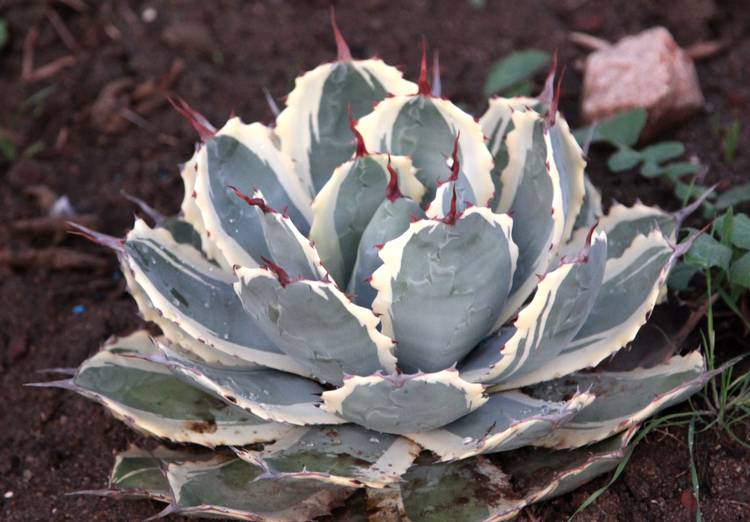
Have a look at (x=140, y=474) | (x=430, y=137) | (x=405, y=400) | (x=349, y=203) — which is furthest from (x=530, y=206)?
(x=140, y=474)

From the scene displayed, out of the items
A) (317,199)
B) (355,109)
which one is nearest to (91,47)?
(355,109)

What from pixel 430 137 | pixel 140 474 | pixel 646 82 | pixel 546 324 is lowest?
pixel 140 474

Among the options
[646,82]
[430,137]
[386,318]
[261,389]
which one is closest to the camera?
[386,318]

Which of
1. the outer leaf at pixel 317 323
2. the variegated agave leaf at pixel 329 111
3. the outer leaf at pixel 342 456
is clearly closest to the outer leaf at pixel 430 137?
the variegated agave leaf at pixel 329 111

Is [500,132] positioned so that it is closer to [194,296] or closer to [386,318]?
[386,318]

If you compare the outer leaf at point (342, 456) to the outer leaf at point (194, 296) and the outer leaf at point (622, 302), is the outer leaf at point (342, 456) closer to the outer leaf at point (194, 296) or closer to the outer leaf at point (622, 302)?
the outer leaf at point (194, 296)

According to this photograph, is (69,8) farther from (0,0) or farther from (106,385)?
(106,385)

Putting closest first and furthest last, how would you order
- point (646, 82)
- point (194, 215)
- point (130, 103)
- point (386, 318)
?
point (386, 318)
point (194, 215)
point (646, 82)
point (130, 103)
